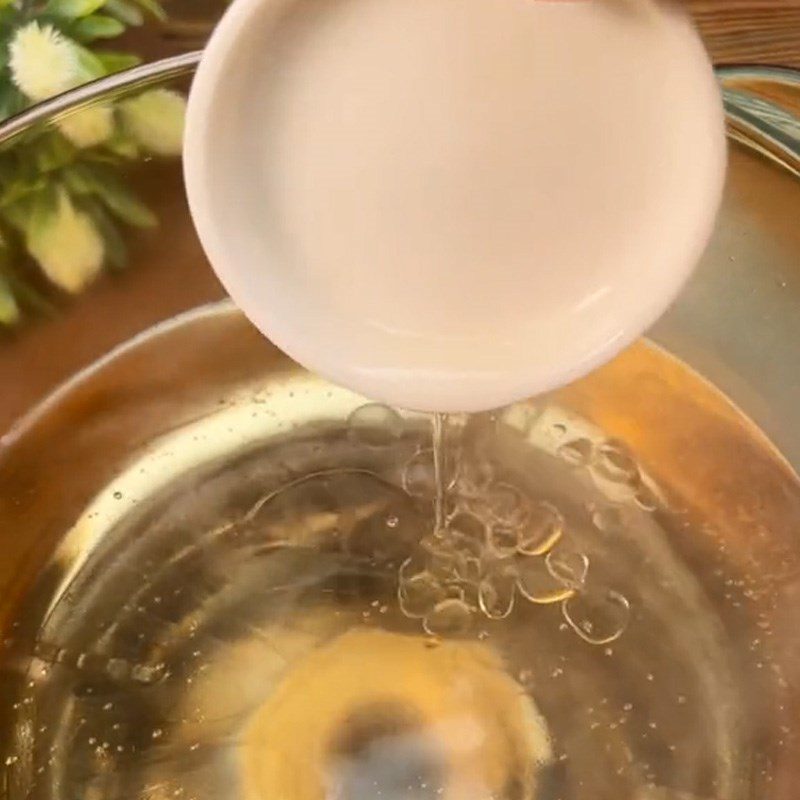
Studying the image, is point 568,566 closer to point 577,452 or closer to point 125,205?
point 577,452

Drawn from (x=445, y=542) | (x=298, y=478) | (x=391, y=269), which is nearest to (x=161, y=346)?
(x=298, y=478)

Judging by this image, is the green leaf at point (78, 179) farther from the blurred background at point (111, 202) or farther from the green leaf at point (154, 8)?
the green leaf at point (154, 8)

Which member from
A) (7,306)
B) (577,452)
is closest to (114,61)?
(7,306)

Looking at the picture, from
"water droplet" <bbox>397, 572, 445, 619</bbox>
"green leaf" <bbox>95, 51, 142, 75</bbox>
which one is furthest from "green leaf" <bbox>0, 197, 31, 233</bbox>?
"water droplet" <bbox>397, 572, 445, 619</bbox>

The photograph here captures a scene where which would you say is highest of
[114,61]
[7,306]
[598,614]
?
[114,61]

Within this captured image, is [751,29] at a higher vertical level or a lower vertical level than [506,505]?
higher

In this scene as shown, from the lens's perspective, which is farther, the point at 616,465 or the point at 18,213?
the point at 616,465
